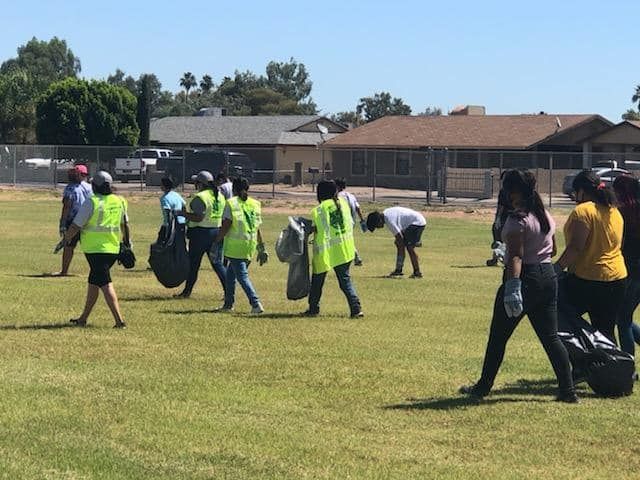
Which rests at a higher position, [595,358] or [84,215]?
[84,215]

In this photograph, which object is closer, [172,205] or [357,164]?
[172,205]

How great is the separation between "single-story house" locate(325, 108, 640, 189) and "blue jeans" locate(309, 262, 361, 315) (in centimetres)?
3710

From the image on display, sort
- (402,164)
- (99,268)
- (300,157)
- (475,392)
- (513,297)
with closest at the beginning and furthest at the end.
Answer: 1. (513,297)
2. (475,392)
3. (99,268)
4. (402,164)
5. (300,157)

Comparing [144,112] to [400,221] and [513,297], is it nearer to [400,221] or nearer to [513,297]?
[400,221]

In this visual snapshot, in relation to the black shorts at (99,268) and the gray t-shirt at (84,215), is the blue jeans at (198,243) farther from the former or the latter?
the gray t-shirt at (84,215)

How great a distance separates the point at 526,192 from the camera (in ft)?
27.3

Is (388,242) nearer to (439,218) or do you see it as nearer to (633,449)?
(439,218)

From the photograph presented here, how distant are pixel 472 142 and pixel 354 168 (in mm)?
6717

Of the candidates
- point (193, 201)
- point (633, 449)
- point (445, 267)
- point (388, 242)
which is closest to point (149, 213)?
point (388, 242)

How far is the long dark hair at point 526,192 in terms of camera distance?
8.33 m

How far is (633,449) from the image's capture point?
23.6 feet

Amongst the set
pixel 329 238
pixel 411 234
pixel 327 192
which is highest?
pixel 327 192

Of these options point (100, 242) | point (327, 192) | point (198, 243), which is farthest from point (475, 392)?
point (198, 243)

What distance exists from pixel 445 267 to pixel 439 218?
15.9m
